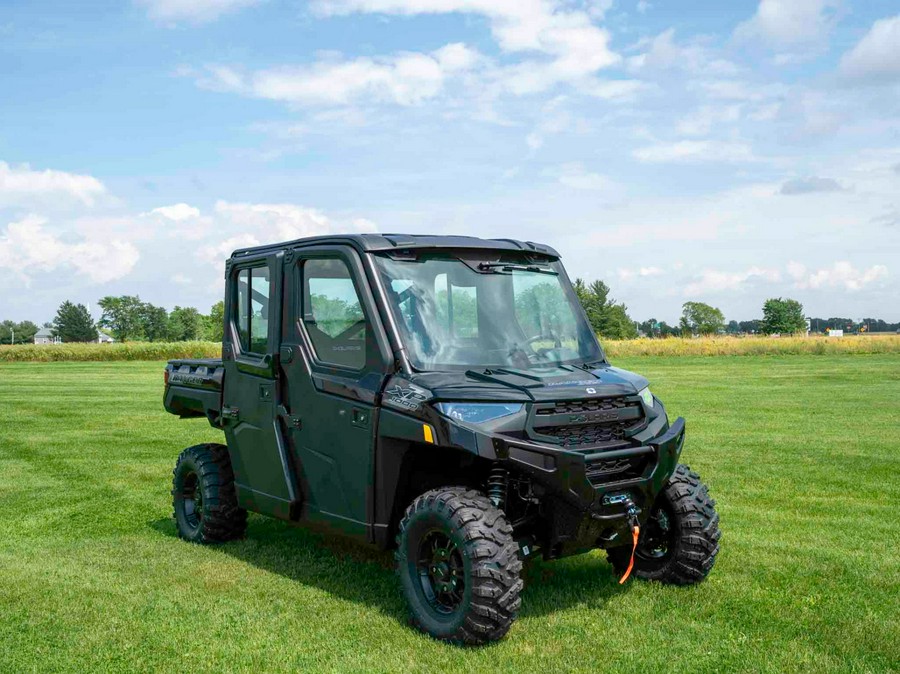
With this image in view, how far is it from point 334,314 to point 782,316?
160 metres

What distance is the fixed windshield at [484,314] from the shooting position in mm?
6059

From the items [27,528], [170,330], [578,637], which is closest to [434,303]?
[578,637]

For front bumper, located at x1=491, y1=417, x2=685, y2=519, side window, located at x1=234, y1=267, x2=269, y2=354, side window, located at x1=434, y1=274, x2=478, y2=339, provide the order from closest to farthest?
front bumper, located at x1=491, y1=417, x2=685, y2=519 → side window, located at x1=434, y1=274, x2=478, y2=339 → side window, located at x1=234, y1=267, x2=269, y2=354

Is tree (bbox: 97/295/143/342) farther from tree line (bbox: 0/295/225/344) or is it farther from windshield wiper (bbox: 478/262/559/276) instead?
windshield wiper (bbox: 478/262/559/276)

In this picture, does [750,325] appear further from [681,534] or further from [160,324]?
[681,534]

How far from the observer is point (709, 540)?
6.39m

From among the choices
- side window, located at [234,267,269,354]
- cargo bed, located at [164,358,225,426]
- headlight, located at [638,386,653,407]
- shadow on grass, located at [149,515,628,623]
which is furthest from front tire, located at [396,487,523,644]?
cargo bed, located at [164,358,225,426]

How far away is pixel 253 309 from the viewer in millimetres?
7359

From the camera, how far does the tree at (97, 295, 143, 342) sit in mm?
163500

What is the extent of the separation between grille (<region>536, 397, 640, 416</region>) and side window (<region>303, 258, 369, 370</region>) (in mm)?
1310

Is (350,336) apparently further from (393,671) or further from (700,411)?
(700,411)

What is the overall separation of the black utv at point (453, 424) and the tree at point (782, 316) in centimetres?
14908

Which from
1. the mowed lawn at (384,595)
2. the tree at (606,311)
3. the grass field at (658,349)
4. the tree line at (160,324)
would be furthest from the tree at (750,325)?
the mowed lawn at (384,595)

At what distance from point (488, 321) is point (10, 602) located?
369cm
